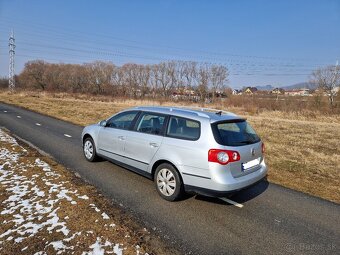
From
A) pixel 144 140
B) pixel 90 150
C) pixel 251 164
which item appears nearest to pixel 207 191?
pixel 251 164

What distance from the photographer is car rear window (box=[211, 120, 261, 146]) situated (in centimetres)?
409

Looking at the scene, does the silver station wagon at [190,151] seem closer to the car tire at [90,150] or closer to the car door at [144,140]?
the car door at [144,140]

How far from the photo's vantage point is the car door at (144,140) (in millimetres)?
4677

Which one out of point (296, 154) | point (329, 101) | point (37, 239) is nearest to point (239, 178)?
point (37, 239)

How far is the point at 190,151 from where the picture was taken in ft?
13.5

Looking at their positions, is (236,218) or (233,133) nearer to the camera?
(236,218)

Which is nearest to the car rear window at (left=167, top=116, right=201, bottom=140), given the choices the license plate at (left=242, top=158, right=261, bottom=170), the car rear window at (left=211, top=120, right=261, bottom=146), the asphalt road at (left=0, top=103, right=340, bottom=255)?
the car rear window at (left=211, top=120, right=261, bottom=146)

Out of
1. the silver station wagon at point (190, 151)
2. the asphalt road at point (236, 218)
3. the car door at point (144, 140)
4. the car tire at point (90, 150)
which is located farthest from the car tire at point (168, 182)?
the car tire at point (90, 150)

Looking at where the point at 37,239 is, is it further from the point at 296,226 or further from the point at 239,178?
the point at 296,226

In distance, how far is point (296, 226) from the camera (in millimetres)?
3844

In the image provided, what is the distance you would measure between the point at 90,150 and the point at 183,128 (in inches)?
123

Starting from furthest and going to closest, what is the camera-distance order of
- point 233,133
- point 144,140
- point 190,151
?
1. point 144,140
2. point 233,133
3. point 190,151

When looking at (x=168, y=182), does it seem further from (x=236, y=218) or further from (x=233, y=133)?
(x=233, y=133)

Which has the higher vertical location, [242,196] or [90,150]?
[90,150]
